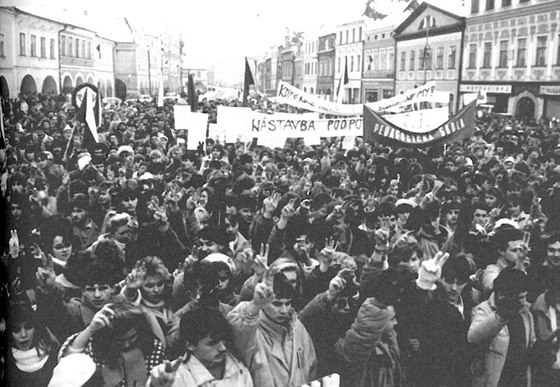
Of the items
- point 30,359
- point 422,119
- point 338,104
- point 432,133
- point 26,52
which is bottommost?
point 30,359

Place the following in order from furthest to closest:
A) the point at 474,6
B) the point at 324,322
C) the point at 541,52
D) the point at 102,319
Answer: the point at 474,6 < the point at 541,52 < the point at 324,322 < the point at 102,319

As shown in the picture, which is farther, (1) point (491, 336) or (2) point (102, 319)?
(1) point (491, 336)

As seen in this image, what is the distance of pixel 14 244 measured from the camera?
11.0 ft

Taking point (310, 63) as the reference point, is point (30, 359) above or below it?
below

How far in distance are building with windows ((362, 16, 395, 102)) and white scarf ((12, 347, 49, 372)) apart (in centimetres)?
293

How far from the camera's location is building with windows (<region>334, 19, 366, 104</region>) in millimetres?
4641

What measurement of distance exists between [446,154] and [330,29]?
5.94 ft

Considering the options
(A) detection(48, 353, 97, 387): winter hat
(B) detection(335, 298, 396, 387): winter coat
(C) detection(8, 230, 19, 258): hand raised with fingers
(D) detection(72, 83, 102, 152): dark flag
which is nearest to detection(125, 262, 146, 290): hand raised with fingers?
(A) detection(48, 353, 97, 387): winter hat

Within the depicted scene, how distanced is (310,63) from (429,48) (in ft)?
2.99

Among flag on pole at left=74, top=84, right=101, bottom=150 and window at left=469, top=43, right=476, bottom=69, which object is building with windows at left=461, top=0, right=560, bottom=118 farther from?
flag on pole at left=74, top=84, right=101, bottom=150

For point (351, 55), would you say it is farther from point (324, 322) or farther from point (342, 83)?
point (324, 322)

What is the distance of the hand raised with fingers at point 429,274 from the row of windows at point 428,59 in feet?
6.61

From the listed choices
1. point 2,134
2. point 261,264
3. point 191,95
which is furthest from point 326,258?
point 2,134

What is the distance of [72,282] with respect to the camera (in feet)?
10.2
